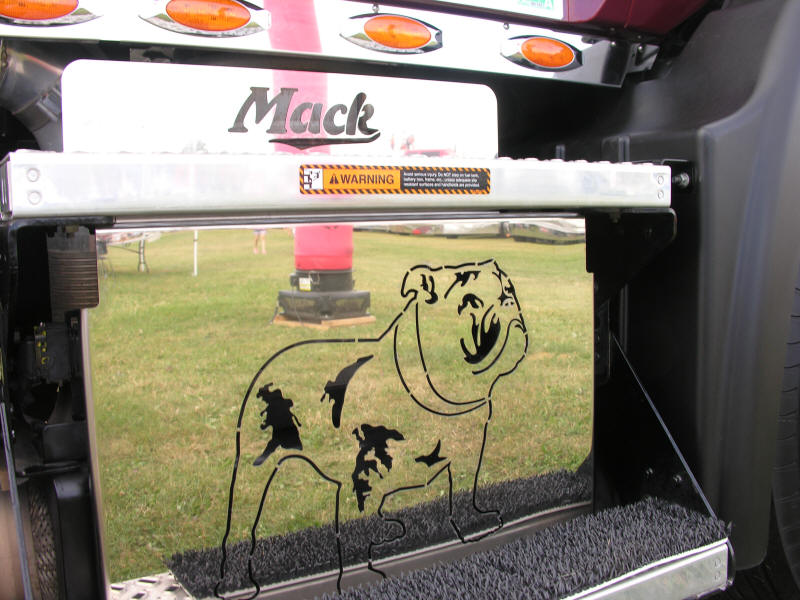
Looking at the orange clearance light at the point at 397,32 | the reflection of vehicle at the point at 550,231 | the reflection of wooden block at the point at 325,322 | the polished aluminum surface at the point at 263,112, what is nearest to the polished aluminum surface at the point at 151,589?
the reflection of wooden block at the point at 325,322

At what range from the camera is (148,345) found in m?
1.18

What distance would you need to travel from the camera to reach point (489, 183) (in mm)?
1246

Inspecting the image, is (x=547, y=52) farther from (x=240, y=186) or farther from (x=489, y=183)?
(x=240, y=186)

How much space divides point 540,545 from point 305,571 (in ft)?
1.64

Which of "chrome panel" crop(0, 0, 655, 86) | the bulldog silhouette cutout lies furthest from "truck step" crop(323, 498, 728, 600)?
"chrome panel" crop(0, 0, 655, 86)

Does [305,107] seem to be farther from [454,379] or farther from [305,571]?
[305,571]

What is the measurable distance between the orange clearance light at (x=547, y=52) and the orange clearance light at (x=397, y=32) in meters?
0.25

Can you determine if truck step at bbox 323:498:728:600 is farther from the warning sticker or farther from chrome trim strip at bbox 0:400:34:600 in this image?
the warning sticker

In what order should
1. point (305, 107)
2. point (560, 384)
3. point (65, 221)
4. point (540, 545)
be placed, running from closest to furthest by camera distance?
point (65, 221), point (305, 107), point (540, 545), point (560, 384)

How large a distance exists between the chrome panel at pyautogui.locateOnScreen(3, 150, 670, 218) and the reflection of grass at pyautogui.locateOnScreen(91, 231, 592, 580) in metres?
0.16

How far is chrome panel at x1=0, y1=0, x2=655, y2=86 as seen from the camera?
117cm

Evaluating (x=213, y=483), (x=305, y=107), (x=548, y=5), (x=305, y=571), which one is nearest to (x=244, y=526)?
(x=213, y=483)

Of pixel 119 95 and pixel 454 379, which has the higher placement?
pixel 119 95

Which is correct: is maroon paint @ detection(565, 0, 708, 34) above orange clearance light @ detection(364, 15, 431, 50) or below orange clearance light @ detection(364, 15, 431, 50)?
above
